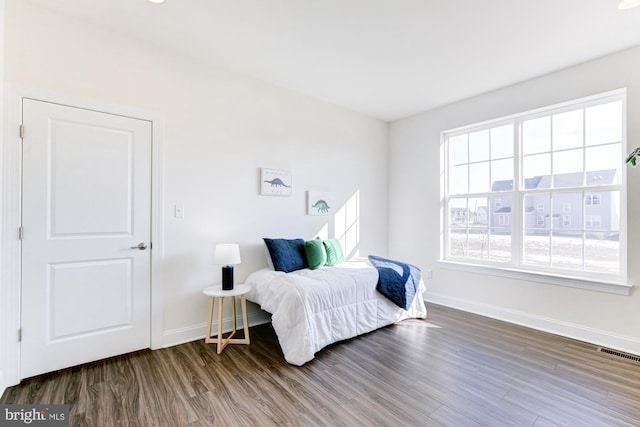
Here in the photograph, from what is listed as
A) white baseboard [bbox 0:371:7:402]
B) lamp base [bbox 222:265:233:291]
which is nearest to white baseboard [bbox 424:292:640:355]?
lamp base [bbox 222:265:233:291]

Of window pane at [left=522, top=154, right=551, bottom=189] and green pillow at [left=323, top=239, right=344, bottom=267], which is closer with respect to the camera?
window pane at [left=522, top=154, right=551, bottom=189]

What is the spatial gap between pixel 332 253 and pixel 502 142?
7.96ft

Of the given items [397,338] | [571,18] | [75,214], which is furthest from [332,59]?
[397,338]

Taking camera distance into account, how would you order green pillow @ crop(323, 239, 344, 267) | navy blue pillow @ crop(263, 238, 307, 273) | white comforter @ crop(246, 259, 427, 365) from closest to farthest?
1. white comforter @ crop(246, 259, 427, 365)
2. navy blue pillow @ crop(263, 238, 307, 273)
3. green pillow @ crop(323, 239, 344, 267)

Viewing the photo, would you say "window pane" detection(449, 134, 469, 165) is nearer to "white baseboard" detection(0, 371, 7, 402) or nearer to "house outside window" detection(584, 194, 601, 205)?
"house outside window" detection(584, 194, 601, 205)

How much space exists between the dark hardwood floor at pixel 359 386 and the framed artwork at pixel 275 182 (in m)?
1.56

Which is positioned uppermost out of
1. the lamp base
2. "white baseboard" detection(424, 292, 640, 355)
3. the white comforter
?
the lamp base

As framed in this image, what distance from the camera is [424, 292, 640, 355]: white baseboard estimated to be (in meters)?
2.61

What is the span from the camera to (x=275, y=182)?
3.36 metres

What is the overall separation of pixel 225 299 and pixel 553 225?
3.53 meters

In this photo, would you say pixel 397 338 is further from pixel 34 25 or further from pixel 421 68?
pixel 34 25

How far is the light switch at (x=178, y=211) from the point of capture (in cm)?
270

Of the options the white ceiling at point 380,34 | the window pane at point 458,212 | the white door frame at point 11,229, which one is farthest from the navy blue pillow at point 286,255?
the window pane at point 458,212

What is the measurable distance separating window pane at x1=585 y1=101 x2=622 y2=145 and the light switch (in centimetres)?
399
